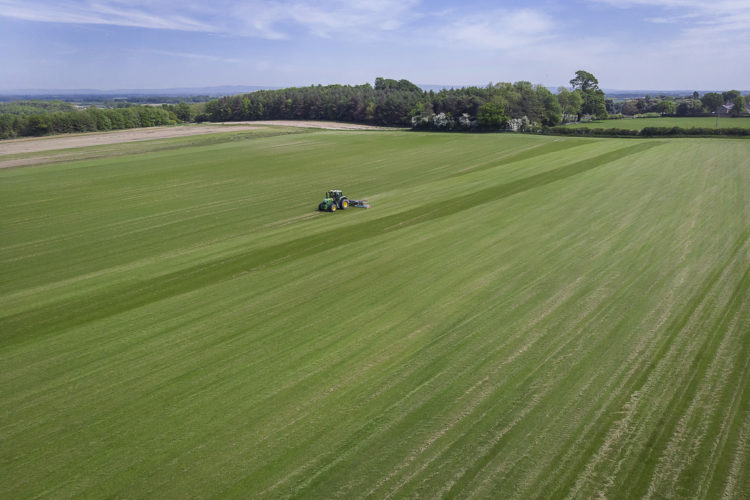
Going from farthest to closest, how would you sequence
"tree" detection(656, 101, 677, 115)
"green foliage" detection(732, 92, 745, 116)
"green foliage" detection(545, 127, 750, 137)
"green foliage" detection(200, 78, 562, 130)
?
"tree" detection(656, 101, 677, 115), "green foliage" detection(732, 92, 745, 116), "green foliage" detection(200, 78, 562, 130), "green foliage" detection(545, 127, 750, 137)

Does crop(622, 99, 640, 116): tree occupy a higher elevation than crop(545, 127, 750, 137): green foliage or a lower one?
higher

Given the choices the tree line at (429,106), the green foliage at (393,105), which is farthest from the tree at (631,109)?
the green foliage at (393,105)

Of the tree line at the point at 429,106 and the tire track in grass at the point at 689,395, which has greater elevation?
the tree line at the point at 429,106

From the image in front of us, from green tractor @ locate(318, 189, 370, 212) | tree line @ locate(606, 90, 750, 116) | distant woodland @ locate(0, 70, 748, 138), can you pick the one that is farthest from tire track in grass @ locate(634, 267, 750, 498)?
tree line @ locate(606, 90, 750, 116)

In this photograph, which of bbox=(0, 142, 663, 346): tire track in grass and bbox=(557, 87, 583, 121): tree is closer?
bbox=(0, 142, 663, 346): tire track in grass

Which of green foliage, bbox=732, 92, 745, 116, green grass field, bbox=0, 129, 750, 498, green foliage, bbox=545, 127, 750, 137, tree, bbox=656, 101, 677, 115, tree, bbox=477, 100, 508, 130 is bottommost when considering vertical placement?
green grass field, bbox=0, 129, 750, 498

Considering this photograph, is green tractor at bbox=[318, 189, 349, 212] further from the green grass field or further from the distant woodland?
the distant woodland

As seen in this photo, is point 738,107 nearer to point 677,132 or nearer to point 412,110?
point 677,132

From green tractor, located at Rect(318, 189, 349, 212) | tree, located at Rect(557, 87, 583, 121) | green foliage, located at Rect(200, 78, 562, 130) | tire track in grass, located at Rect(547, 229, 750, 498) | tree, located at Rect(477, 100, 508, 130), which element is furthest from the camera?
tree, located at Rect(557, 87, 583, 121)

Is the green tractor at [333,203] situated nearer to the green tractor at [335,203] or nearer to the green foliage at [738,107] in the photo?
the green tractor at [335,203]
